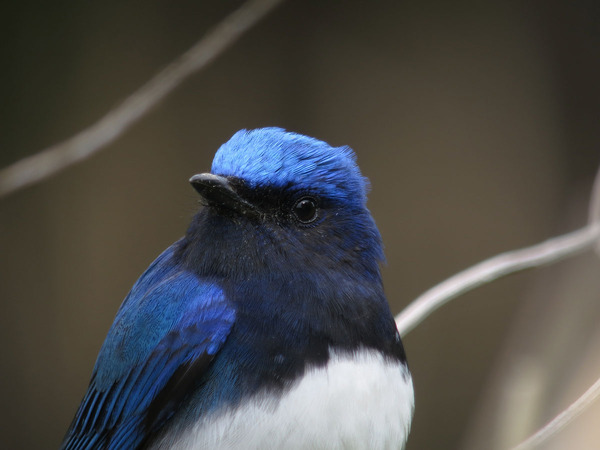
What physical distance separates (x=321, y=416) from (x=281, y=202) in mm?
766

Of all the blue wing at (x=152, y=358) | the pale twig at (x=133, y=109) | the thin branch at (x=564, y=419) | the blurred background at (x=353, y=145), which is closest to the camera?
the thin branch at (x=564, y=419)

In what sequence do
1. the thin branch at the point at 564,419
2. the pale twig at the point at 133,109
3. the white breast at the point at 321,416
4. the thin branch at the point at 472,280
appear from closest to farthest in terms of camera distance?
the thin branch at the point at 564,419
the white breast at the point at 321,416
the thin branch at the point at 472,280
the pale twig at the point at 133,109

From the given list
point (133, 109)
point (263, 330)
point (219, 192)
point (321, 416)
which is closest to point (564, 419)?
point (321, 416)

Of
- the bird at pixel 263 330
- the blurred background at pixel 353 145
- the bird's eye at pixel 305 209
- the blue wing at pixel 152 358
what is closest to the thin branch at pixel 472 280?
the bird at pixel 263 330

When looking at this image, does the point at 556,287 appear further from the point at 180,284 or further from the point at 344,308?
the point at 180,284

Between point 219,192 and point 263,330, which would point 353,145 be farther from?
point 263,330

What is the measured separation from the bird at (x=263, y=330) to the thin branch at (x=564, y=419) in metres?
Answer: 0.61

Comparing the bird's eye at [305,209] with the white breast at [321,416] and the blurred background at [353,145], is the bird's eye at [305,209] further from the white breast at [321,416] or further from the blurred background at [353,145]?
the blurred background at [353,145]

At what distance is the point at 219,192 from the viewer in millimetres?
2975

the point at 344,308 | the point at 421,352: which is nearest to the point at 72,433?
the point at 344,308

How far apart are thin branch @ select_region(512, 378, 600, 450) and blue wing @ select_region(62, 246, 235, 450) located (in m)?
1.03

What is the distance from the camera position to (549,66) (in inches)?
234

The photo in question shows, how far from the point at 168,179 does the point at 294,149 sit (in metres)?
3.02

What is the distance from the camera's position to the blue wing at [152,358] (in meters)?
2.93
